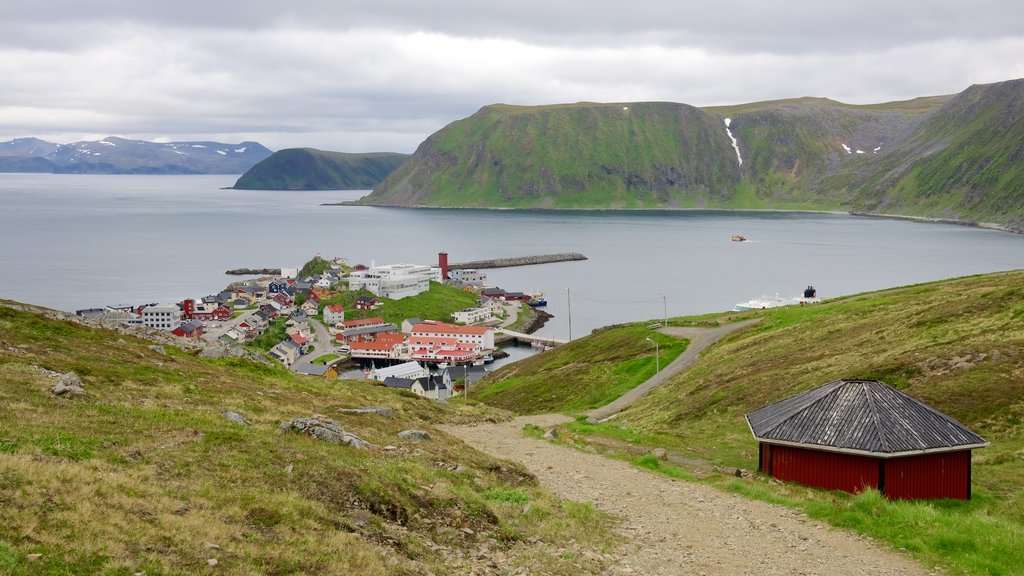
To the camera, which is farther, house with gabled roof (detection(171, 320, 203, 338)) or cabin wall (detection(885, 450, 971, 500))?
house with gabled roof (detection(171, 320, 203, 338))

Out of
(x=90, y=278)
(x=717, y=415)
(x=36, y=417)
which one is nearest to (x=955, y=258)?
(x=717, y=415)

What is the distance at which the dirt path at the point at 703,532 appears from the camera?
14.5 metres

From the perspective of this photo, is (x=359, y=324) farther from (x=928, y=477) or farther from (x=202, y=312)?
(x=928, y=477)

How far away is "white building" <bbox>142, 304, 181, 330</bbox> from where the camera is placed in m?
110

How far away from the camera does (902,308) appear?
156 ft

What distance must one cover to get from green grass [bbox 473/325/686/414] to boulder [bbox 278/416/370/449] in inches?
1117

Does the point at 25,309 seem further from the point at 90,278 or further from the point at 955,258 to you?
the point at 955,258

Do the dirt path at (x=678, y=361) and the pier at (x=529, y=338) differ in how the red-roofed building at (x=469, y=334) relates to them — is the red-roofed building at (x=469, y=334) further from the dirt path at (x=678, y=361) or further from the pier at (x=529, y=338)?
the dirt path at (x=678, y=361)

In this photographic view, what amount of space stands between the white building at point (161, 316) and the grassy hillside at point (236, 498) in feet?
305

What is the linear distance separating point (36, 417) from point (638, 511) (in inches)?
516

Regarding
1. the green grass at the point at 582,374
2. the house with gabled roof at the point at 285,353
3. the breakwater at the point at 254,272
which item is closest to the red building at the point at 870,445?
the green grass at the point at 582,374

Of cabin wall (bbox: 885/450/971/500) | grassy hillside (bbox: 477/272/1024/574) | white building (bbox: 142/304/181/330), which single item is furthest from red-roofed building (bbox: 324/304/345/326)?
cabin wall (bbox: 885/450/971/500)

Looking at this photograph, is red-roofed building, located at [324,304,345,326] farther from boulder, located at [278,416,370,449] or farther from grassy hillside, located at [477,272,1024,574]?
boulder, located at [278,416,370,449]

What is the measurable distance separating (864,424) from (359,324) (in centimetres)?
10208
